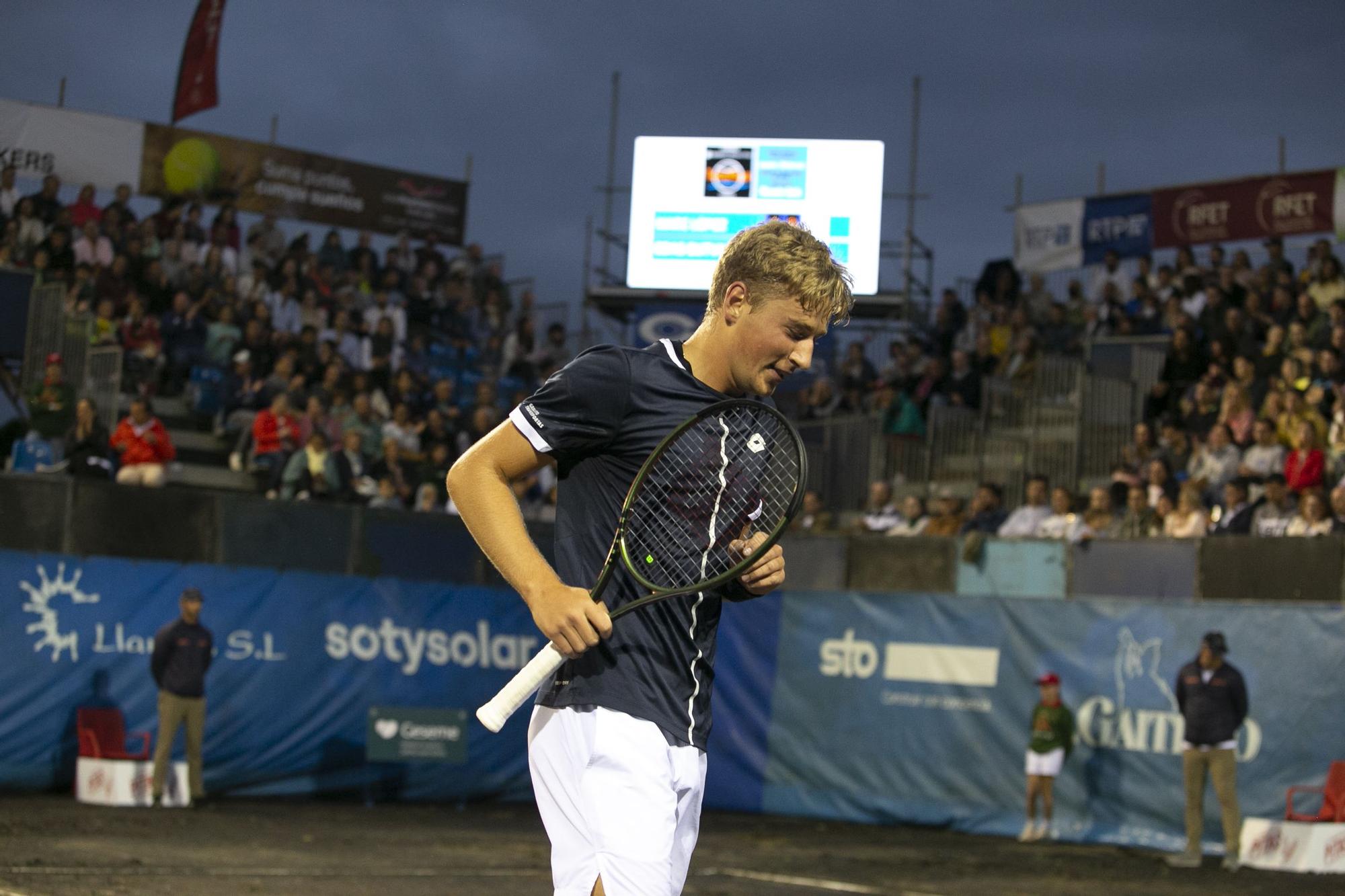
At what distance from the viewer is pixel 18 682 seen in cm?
1454

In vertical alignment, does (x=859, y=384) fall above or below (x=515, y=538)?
above

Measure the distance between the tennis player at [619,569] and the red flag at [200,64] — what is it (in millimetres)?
23621

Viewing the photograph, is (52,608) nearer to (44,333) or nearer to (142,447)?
(142,447)

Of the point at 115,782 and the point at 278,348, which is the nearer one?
the point at 115,782

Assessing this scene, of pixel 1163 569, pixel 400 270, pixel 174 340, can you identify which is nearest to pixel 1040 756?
pixel 1163 569

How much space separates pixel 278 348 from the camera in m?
20.0

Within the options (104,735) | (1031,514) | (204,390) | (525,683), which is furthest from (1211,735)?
(204,390)

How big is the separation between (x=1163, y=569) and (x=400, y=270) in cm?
1314

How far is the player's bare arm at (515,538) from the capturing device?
3.37 metres

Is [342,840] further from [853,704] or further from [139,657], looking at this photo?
[853,704]

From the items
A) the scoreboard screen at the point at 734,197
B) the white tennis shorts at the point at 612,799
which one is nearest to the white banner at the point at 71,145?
the scoreboard screen at the point at 734,197

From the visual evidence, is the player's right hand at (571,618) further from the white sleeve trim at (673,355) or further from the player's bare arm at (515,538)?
the white sleeve trim at (673,355)

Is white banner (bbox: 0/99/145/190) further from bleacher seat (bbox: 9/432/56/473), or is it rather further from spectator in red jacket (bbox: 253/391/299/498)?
bleacher seat (bbox: 9/432/56/473)

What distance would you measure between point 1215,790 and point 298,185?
1761cm
